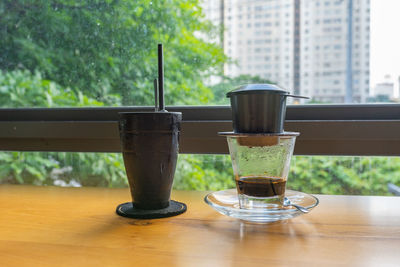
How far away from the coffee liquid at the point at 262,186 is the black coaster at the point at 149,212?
0.44 ft

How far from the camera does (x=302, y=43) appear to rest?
3.83 feet

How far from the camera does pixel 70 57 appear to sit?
4.16 feet

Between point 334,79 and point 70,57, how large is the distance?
0.90m

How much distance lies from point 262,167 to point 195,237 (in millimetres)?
188

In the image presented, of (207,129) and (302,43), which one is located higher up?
(302,43)

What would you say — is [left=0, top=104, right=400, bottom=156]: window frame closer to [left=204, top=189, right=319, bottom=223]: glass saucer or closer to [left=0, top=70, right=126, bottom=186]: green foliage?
[left=0, top=70, right=126, bottom=186]: green foliage

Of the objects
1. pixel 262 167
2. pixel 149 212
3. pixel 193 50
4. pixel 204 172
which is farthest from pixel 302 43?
pixel 149 212

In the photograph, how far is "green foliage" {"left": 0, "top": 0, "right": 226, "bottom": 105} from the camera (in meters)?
1.21

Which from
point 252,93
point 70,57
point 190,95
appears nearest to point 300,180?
point 190,95

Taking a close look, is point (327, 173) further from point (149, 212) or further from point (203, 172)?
point (149, 212)

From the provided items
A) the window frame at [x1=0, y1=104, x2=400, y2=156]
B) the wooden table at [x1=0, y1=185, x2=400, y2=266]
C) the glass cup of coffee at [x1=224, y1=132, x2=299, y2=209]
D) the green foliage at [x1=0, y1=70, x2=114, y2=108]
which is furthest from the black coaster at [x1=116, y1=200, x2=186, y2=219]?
the green foliage at [x1=0, y1=70, x2=114, y2=108]

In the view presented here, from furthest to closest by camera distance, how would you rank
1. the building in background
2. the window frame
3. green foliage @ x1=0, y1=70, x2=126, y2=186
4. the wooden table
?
green foliage @ x1=0, y1=70, x2=126, y2=186, the building in background, the window frame, the wooden table

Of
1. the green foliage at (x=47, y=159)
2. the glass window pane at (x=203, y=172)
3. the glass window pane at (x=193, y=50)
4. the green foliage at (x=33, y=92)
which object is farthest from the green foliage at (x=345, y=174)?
the green foliage at (x=33, y=92)

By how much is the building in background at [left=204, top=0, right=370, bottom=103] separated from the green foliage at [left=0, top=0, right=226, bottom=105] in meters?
0.08
